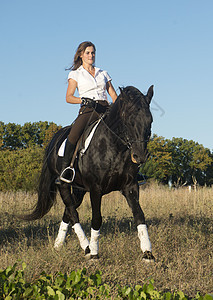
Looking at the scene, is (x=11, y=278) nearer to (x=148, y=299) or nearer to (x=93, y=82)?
(x=148, y=299)

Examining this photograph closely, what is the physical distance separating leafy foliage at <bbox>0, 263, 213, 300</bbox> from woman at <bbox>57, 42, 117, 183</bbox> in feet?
8.31

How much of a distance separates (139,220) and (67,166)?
5.48 feet

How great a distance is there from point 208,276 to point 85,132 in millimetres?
2815

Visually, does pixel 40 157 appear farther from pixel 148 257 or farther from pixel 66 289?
pixel 66 289

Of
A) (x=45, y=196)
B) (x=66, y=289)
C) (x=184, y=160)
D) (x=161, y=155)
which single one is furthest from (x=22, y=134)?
(x=66, y=289)

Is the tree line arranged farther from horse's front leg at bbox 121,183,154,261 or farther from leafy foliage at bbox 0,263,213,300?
leafy foliage at bbox 0,263,213,300

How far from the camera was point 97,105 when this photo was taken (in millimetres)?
6020

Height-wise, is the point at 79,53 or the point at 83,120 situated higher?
the point at 79,53

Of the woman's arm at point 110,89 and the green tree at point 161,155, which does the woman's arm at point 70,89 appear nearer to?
the woman's arm at point 110,89

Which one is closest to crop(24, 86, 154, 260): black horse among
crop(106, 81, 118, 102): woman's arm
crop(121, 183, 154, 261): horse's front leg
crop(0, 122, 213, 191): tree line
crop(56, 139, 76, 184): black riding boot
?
crop(121, 183, 154, 261): horse's front leg

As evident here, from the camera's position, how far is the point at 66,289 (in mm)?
3584

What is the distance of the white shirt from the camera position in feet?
20.3

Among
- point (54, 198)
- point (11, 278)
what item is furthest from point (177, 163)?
point (11, 278)

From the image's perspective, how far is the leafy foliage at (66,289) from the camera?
3385mm
